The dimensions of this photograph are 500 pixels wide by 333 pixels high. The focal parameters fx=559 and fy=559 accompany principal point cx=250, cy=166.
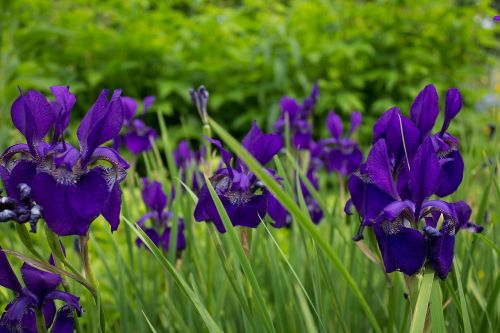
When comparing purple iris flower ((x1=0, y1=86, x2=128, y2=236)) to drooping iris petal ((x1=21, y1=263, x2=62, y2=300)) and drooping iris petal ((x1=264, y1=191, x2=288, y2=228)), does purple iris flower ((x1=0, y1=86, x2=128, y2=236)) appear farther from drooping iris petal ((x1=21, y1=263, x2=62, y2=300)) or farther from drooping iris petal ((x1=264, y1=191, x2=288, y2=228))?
drooping iris petal ((x1=264, y1=191, x2=288, y2=228))

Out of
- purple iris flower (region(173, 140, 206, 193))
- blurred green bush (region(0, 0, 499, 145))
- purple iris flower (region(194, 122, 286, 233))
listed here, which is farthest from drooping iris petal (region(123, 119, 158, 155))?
blurred green bush (region(0, 0, 499, 145))

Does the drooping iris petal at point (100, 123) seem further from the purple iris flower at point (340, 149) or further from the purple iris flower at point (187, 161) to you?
the purple iris flower at point (340, 149)

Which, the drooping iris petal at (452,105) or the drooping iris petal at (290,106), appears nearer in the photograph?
the drooping iris petal at (452,105)

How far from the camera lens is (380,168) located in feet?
2.62

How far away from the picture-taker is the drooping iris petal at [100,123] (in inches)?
32.1

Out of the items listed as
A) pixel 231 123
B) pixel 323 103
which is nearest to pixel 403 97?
pixel 323 103

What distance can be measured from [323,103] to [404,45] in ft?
4.10

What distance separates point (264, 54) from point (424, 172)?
13.4 feet

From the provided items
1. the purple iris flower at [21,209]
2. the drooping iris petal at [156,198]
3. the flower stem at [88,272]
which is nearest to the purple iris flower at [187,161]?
the drooping iris petal at [156,198]

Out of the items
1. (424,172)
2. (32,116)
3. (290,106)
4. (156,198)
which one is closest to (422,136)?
(424,172)

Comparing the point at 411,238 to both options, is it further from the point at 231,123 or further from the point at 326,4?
the point at 326,4

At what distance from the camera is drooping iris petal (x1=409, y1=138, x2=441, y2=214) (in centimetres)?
79

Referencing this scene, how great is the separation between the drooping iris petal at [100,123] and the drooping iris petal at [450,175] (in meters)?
0.52

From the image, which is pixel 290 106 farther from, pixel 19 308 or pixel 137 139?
pixel 19 308
